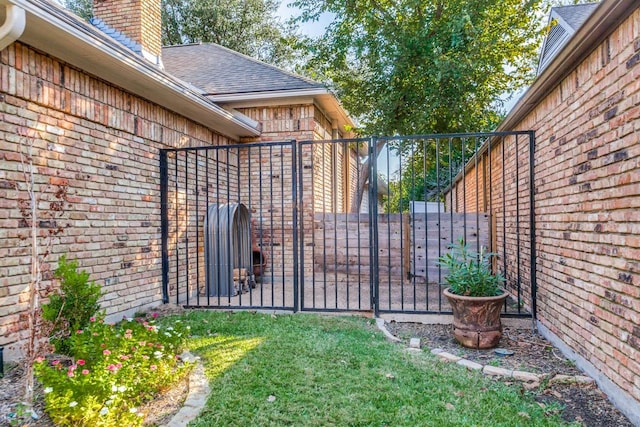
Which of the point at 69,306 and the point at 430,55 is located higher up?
the point at 430,55

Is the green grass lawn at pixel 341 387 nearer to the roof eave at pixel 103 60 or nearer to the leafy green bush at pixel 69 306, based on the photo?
the leafy green bush at pixel 69 306

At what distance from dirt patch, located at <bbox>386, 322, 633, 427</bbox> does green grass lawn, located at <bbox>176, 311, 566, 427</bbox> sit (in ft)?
0.58

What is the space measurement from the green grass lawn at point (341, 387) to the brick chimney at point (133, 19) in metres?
5.74

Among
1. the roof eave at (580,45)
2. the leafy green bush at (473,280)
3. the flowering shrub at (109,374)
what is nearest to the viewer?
the flowering shrub at (109,374)

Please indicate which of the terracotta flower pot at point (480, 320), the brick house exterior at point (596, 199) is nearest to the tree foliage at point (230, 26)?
the brick house exterior at point (596, 199)

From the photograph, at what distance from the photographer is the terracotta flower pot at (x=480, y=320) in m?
3.47

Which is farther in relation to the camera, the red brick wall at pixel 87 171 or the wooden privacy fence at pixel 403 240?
the wooden privacy fence at pixel 403 240

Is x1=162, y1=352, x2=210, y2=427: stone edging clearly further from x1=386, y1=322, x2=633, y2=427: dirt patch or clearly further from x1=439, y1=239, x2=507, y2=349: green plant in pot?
x1=439, y1=239, x2=507, y2=349: green plant in pot

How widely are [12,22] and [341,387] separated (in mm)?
3427

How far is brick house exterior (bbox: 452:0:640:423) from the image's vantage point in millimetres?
2244

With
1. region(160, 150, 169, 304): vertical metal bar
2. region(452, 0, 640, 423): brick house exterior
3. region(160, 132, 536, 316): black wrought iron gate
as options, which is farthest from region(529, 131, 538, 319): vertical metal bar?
region(160, 150, 169, 304): vertical metal bar

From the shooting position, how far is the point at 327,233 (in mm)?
7262

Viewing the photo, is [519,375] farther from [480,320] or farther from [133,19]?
[133,19]

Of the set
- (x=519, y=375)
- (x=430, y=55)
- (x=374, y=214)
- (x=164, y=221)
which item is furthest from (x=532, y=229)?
(x=430, y=55)
